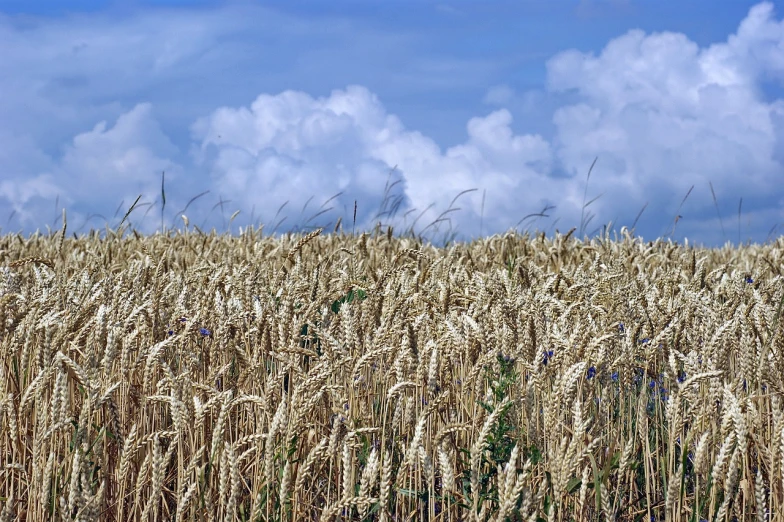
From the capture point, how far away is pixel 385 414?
2256 mm

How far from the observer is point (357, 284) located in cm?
364

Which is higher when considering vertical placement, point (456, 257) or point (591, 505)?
point (456, 257)

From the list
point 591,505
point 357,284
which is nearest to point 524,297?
point 357,284

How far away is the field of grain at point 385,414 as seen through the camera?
187cm

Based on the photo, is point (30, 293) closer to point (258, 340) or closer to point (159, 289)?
point (159, 289)

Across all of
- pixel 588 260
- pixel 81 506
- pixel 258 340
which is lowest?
pixel 81 506

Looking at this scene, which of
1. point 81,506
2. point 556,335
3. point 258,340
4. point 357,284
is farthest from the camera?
point 357,284

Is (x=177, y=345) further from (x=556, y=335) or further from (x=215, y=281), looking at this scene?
(x=556, y=335)

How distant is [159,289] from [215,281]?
0.33 metres

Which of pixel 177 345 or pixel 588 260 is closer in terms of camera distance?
pixel 177 345

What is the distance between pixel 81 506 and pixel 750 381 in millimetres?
1943

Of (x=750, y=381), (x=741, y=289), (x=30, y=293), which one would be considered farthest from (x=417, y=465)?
(x=741, y=289)

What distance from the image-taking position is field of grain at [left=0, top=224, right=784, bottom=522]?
1869mm

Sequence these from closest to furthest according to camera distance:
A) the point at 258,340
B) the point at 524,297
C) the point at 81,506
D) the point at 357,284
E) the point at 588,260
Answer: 1. the point at 81,506
2. the point at 258,340
3. the point at 524,297
4. the point at 357,284
5. the point at 588,260
